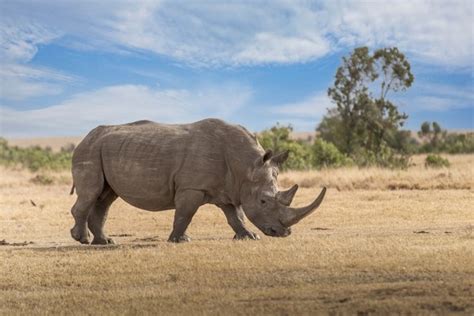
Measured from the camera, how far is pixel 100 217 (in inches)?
587

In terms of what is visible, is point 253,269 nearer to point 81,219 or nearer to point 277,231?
point 277,231

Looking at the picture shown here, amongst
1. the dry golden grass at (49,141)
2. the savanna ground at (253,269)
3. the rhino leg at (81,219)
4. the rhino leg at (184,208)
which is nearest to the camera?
the savanna ground at (253,269)

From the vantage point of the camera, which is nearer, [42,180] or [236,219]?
[236,219]

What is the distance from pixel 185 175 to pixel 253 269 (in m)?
3.66

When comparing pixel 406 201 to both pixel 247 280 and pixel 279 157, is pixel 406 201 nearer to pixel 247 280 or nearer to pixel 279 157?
pixel 279 157

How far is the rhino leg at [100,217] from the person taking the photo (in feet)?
48.2

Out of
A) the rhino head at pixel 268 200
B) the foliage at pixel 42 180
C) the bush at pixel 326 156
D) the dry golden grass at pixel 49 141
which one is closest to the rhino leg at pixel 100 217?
the rhino head at pixel 268 200

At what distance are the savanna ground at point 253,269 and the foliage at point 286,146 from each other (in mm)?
18062

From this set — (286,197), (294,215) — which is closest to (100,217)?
(286,197)

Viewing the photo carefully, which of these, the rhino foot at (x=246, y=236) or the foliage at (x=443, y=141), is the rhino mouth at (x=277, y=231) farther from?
the foliage at (x=443, y=141)

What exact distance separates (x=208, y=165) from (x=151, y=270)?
338 centimetres

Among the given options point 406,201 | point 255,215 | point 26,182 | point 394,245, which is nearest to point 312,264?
point 394,245

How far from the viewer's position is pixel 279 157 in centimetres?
1373

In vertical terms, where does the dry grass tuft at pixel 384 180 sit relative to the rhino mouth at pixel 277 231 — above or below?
above
